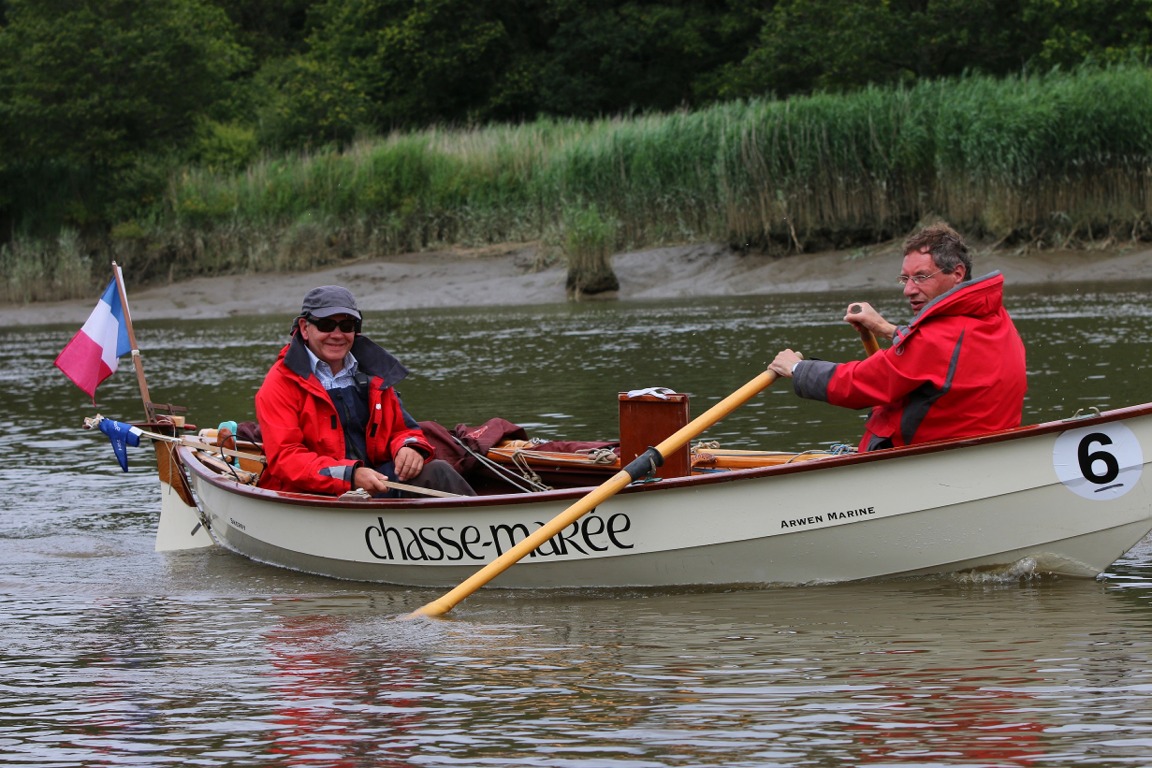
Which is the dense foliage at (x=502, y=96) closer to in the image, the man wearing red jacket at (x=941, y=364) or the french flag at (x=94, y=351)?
the french flag at (x=94, y=351)

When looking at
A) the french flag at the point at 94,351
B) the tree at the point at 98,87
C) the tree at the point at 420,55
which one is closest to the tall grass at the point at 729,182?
the tree at the point at 98,87

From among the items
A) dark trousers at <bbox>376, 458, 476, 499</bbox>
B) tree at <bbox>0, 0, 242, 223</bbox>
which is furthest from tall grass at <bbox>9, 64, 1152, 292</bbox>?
dark trousers at <bbox>376, 458, 476, 499</bbox>

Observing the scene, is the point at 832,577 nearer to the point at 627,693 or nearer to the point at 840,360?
the point at 627,693

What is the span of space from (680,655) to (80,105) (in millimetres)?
30864

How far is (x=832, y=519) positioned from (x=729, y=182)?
70.3 ft

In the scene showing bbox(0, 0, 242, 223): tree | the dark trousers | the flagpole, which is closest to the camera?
the dark trousers

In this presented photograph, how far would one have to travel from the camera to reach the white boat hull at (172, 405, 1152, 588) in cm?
672

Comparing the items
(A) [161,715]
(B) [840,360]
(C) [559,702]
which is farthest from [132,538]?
(B) [840,360]

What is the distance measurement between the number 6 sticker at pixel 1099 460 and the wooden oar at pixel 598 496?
1.21 meters

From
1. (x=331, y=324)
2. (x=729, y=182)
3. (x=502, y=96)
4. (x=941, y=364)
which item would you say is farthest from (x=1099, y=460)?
(x=502, y=96)

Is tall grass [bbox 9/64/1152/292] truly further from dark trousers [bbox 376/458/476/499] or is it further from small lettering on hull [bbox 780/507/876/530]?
small lettering on hull [bbox 780/507/876/530]

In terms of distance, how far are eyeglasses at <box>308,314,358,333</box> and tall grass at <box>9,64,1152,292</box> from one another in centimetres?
2001

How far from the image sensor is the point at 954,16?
120 feet

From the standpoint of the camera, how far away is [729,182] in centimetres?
2803
